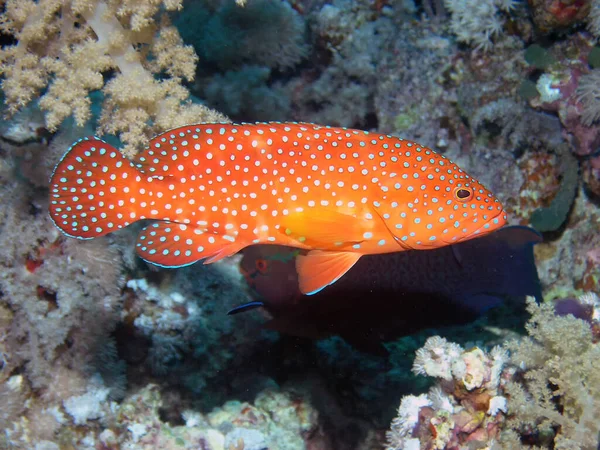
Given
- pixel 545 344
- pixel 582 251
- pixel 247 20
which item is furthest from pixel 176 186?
pixel 582 251

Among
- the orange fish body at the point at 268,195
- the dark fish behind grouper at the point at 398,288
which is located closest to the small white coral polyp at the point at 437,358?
the orange fish body at the point at 268,195

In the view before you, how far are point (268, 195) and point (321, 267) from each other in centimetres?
66

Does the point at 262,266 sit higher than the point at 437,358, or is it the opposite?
the point at 437,358

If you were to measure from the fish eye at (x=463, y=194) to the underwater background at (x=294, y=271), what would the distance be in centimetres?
94

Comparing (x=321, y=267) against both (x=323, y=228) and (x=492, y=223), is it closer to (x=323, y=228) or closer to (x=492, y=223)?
(x=323, y=228)

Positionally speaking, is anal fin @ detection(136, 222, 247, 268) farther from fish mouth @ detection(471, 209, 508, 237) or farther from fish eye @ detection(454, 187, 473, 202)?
fish mouth @ detection(471, 209, 508, 237)

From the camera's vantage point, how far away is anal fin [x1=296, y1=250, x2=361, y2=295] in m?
3.32

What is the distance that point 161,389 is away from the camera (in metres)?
4.96

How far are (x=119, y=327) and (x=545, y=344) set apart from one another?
4103 millimetres

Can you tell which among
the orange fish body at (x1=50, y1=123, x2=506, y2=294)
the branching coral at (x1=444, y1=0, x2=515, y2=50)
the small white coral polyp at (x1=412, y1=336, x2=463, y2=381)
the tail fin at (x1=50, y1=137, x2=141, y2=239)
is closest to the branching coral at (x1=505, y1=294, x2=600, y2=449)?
the small white coral polyp at (x1=412, y1=336, x2=463, y2=381)

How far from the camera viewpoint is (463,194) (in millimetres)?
3404

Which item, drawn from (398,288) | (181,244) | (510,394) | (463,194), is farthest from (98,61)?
(510,394)

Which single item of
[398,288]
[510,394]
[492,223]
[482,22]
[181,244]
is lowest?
[398,288]

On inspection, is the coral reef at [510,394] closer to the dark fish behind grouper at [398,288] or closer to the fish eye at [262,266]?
the dark fish behind grouper at [398,288]
